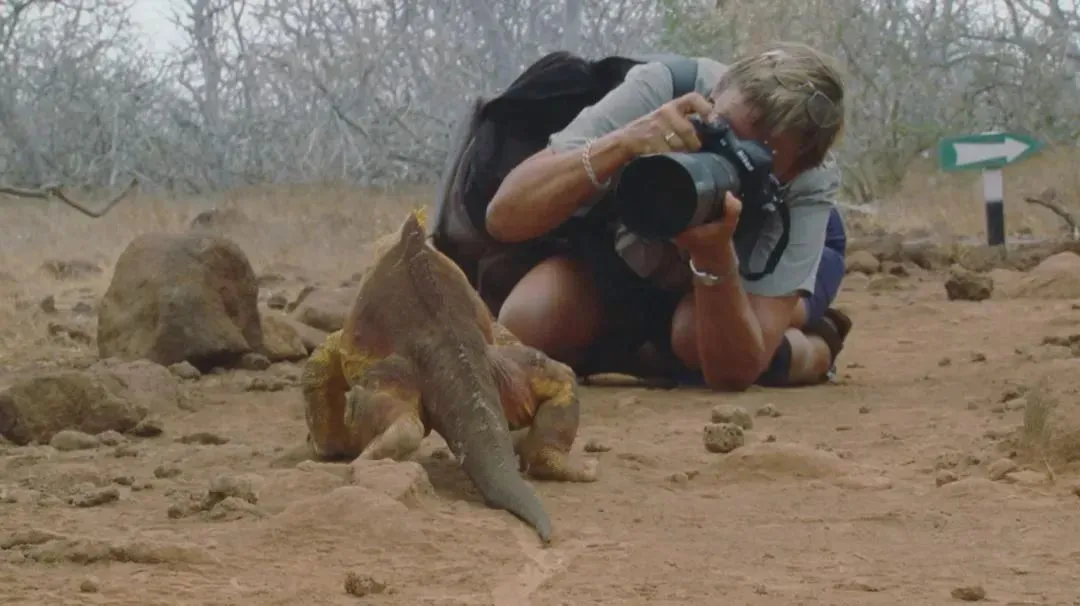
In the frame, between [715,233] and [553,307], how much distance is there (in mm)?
841

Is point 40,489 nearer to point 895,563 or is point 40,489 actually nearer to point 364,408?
point 364,408

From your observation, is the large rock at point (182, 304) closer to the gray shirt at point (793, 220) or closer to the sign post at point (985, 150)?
the gray shirt at point (793, 220)

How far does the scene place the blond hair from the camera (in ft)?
12.6

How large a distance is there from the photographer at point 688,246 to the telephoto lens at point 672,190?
0.03 meters

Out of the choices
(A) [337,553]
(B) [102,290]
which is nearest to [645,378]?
(A) [337,553]

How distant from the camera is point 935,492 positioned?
299cm

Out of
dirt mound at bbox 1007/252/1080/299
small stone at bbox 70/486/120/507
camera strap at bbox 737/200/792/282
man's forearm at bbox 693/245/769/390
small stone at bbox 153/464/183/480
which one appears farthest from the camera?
dirt mound at bbox 1007/252/1080/299

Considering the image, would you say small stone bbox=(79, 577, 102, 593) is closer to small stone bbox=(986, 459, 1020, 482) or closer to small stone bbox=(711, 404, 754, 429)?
small stone bbox=(986, 459, 1020, 482)

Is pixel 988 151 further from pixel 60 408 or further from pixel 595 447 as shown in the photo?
pixel 60 408

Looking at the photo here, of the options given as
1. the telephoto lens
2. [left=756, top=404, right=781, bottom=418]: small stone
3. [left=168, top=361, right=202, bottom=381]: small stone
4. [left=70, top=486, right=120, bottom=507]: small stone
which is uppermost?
the telephoto lens

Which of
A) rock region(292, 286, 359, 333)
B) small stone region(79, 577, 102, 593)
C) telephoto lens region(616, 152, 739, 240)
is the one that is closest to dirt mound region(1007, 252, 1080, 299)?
rock region(292, 286, 359, 333)

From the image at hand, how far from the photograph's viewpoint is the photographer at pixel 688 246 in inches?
151

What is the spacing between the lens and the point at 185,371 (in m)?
4.77

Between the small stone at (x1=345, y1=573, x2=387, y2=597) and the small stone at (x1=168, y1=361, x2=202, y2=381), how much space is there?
8.70 ft
